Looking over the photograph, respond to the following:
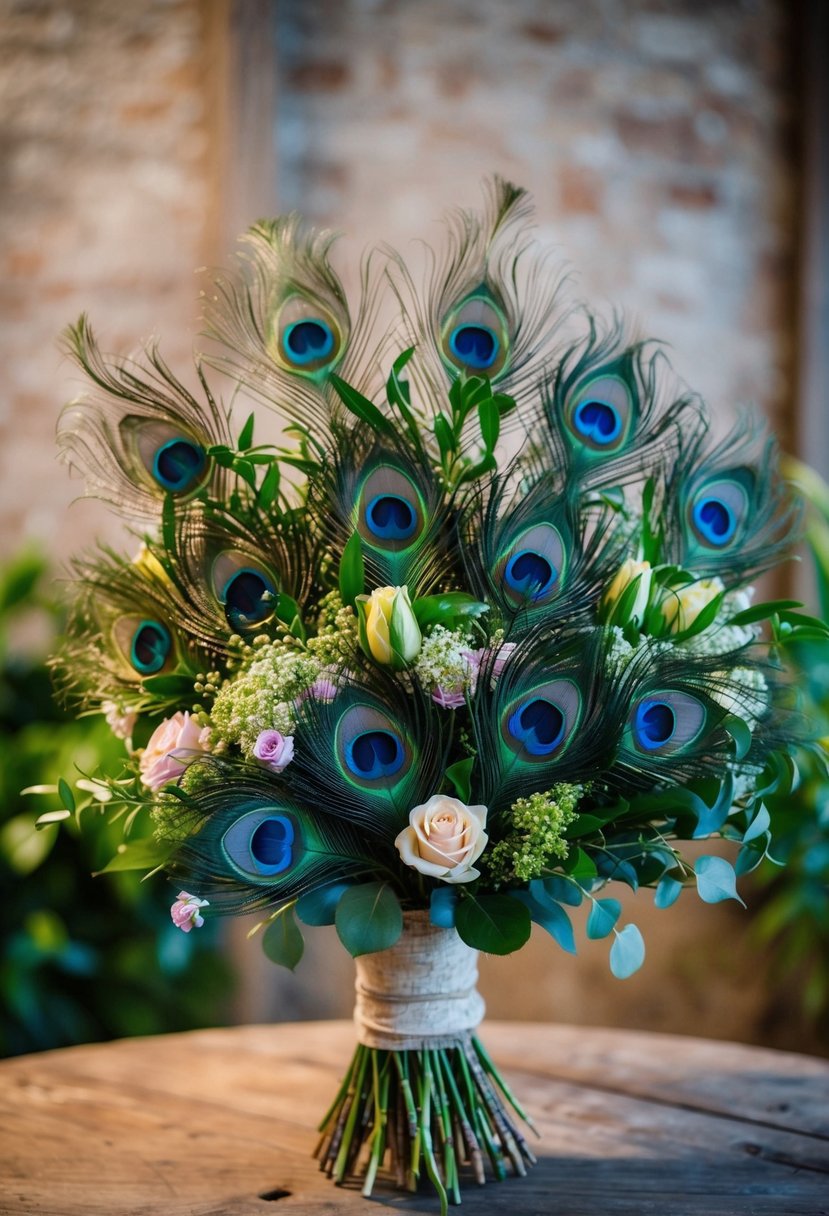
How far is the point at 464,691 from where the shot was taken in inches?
37.9

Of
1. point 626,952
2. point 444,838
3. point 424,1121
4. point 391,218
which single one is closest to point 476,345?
point 444,838

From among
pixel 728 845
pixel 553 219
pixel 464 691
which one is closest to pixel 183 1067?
pixel 464 691

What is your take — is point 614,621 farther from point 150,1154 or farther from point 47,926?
point 47,926

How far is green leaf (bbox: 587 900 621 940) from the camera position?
982mm

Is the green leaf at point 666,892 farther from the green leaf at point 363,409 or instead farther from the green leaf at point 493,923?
the green leaf at point 363,409

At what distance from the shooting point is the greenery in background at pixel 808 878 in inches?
91.4

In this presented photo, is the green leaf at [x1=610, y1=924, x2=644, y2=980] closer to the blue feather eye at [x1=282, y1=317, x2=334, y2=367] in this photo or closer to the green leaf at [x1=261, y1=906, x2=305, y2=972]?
the green leaf at [x1=261, y1=906, x2=305, y2=972]

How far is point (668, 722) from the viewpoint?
100 cm

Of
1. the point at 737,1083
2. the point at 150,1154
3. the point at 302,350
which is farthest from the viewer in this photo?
the point at 737,1083

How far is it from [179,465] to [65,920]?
5.12ft

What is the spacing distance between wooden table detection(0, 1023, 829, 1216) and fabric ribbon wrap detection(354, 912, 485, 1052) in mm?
162

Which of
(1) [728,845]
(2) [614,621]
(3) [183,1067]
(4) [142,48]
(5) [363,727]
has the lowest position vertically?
(3) [183,1067]

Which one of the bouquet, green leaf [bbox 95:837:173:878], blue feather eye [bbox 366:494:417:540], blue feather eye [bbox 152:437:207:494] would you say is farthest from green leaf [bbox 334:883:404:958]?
blue feather eye [bbox 152:437:207:494]

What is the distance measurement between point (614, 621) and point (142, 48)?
2245mm
